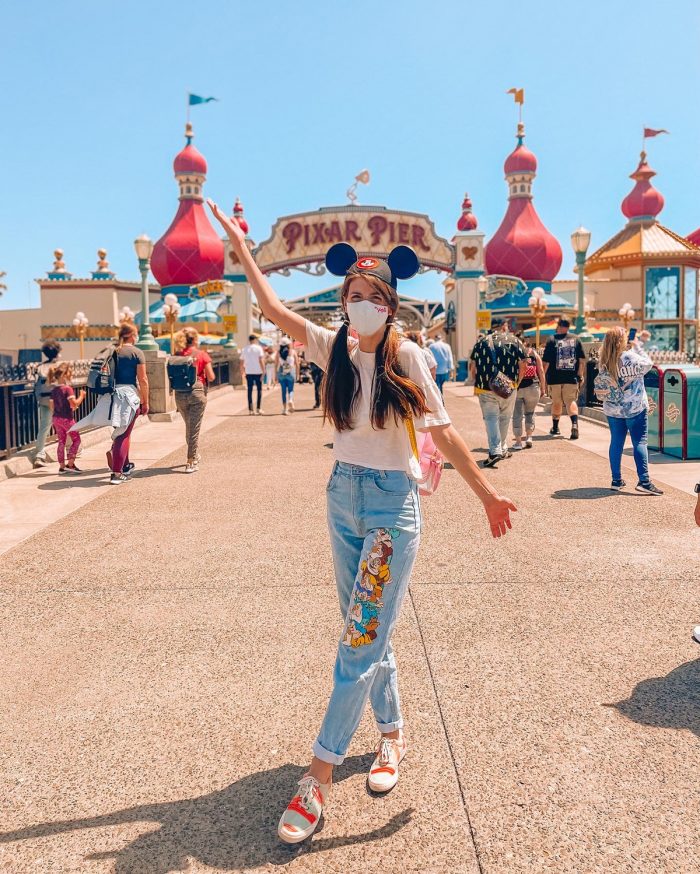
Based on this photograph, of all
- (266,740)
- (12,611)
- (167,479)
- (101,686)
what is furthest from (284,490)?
(266,740)

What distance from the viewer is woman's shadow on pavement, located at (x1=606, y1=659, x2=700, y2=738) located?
3.03 metres

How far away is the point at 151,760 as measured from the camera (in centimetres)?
278

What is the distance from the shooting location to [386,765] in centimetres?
263

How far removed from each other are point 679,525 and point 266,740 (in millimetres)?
4572

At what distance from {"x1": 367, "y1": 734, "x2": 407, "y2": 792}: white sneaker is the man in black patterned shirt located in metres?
6.63

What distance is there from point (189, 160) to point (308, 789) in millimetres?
44280

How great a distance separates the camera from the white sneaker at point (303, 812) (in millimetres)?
2277

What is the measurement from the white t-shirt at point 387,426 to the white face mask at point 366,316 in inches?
4.1

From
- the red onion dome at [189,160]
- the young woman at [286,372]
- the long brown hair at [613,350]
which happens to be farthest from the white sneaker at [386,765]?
the red onion dome at [189,160]

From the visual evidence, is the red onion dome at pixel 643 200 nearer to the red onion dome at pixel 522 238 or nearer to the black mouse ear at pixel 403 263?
the red onion dome at pixel 522 238

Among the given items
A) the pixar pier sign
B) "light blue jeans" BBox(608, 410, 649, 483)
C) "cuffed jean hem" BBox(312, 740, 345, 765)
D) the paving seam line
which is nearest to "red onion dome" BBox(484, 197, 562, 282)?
the pixar pier sign

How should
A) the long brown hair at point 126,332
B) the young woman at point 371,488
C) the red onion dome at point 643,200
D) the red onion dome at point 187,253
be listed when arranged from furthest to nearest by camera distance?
the red onion dome at point 643,200, the red onion dome at point 187,253, the long brown hair at point 126,332, the young woman at point 371,488

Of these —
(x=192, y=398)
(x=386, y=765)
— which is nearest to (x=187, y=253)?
(x=192, y=398)

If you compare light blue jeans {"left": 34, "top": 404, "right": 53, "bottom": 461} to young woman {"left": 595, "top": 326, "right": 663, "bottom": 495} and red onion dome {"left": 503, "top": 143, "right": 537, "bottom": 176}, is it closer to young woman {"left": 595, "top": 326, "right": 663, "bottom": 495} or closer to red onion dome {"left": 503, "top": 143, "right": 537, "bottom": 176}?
young woman {"left": 595, "top": 326, "right": 663, "bottom": 495}
